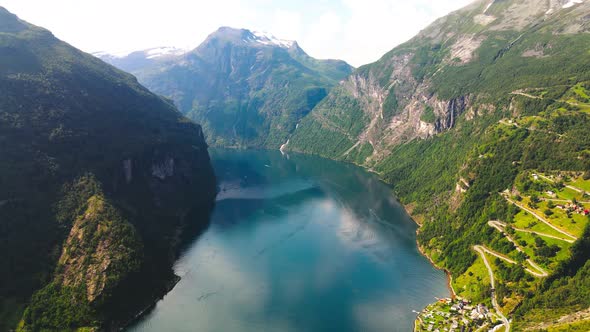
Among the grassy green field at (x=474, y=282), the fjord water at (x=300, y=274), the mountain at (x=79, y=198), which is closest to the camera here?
the fjord water at (x=300, y=274)

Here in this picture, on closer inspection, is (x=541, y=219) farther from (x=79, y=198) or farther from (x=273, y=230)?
(x=79, y=198)

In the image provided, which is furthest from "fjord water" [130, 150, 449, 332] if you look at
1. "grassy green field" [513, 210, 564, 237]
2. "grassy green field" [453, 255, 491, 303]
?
"grassy green field" [513, 210, 564, 237]

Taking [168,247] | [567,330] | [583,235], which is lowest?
[168,247]

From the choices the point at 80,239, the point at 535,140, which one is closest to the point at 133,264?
the point at 80,239

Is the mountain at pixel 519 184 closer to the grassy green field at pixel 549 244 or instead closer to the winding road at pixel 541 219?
the grassy green field at pixel 549 244

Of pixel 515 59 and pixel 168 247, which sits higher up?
pixel 515 59

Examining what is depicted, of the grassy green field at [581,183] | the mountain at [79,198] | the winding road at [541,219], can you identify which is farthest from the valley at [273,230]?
the grassy green field at [581,183]

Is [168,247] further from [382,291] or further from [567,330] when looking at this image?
[567,330]
